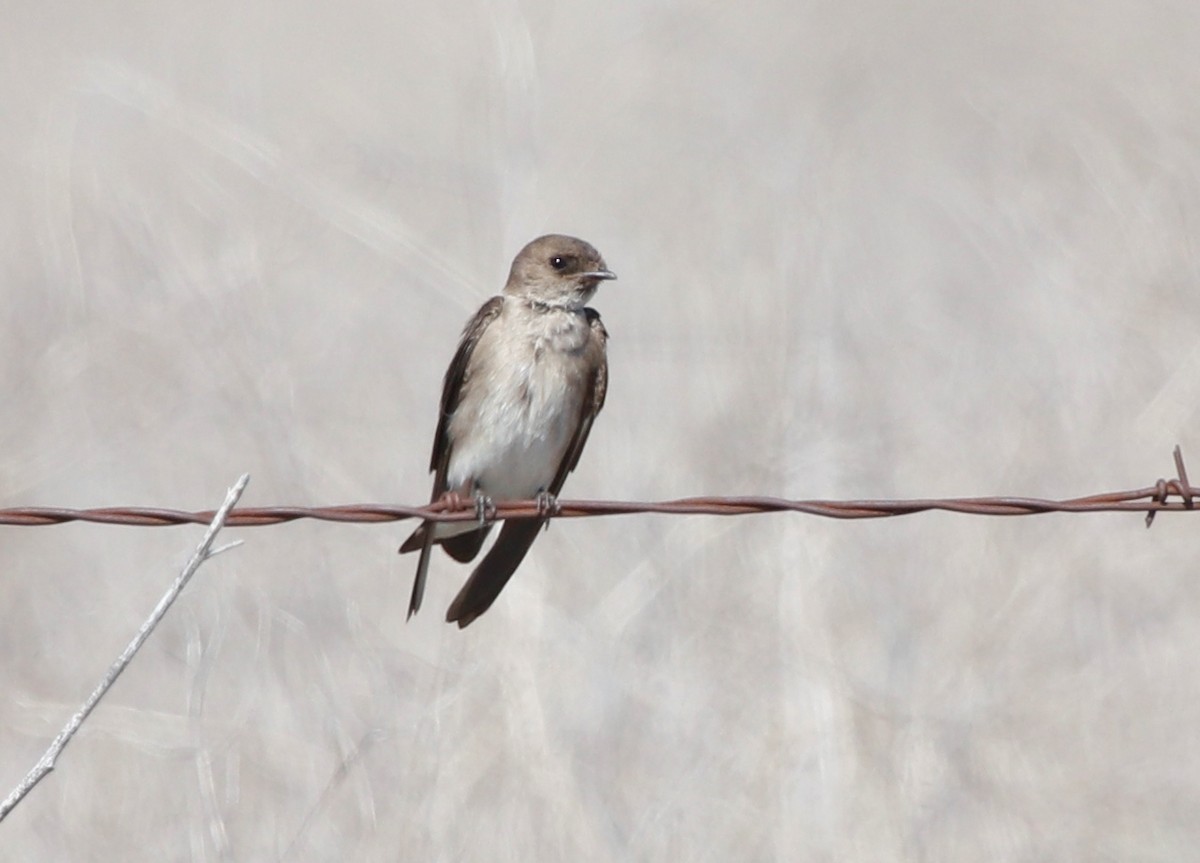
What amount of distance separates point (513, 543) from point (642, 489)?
170 cm

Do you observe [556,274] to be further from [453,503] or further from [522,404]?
[453,503]

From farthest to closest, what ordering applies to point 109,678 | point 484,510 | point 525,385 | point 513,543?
point 525,385 → point 513,543 → point 484,510 → point 109,678

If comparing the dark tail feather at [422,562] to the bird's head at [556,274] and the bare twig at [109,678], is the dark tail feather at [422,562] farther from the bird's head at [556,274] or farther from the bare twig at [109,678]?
the bare twig at [109,678]

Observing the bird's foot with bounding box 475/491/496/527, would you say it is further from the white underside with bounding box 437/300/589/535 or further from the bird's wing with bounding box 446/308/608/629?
the white underside with bounding box 437/300/589/535

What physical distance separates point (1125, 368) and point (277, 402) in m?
3.11

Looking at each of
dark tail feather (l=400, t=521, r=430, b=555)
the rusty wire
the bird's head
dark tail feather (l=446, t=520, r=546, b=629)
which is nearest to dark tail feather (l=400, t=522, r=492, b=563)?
dark tail feather (l=446, t=520, r=546, b=629)

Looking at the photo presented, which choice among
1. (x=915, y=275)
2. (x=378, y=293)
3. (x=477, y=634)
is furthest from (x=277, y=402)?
(x=915, y=275)

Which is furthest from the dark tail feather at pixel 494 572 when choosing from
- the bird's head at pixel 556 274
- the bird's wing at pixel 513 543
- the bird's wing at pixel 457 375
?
the bird's head at pixel 556 274

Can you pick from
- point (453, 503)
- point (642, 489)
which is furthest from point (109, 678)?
point (642, 489)

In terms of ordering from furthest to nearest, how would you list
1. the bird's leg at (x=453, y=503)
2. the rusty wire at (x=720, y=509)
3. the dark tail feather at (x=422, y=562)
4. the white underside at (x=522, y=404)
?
1. the white underside at (x=522, y=404)
2. the dark tail feather at (x=422, y=562)
3. the bird's leg at (x=453, y=503)
4. the rusty wire at (x=720, y=509)

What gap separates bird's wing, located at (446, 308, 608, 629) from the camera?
4836 mm

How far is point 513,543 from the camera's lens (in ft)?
16.3

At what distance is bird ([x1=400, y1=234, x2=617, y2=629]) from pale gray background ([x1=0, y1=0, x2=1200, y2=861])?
45 centimetres

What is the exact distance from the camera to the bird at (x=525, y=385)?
17.2 feet
